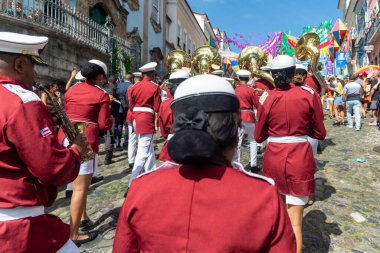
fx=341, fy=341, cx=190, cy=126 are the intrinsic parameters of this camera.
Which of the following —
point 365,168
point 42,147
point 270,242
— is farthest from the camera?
point 365,168

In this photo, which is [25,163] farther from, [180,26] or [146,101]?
[180,26]

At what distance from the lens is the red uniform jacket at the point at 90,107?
3.95m

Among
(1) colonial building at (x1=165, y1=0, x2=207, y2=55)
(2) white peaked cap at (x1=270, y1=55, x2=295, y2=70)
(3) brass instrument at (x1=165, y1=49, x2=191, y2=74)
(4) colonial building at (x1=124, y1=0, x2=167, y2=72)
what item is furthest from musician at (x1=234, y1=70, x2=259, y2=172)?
(1) colonial building at (x1=165, y1=0, x2=207, y2=55)

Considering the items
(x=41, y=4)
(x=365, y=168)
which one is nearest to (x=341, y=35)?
(x=365, y=168)

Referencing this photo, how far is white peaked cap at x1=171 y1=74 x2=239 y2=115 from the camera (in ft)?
4.21

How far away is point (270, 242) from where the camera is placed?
1209 mm

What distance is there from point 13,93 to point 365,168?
696 centimetres

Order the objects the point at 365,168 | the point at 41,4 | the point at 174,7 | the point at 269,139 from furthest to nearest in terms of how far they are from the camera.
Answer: the point at 174,7, the point at 41,4, the point at 365,168, the point at 269,139

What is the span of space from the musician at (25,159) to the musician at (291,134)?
79.6 inches

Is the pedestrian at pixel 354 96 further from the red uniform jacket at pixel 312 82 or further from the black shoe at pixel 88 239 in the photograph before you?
the black shoe at pixel 88 239

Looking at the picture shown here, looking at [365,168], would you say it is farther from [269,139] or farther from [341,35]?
[341,35]

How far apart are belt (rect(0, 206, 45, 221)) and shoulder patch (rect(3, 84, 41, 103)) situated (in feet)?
1.86

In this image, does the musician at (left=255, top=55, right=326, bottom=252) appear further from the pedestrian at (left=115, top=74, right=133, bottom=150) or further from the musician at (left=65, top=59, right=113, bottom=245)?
the pedestrian at (left=115, top=74, right=133, bottom=150)

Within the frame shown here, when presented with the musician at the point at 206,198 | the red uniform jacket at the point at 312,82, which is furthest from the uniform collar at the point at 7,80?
the red uniform jacket at the point at 312,82
